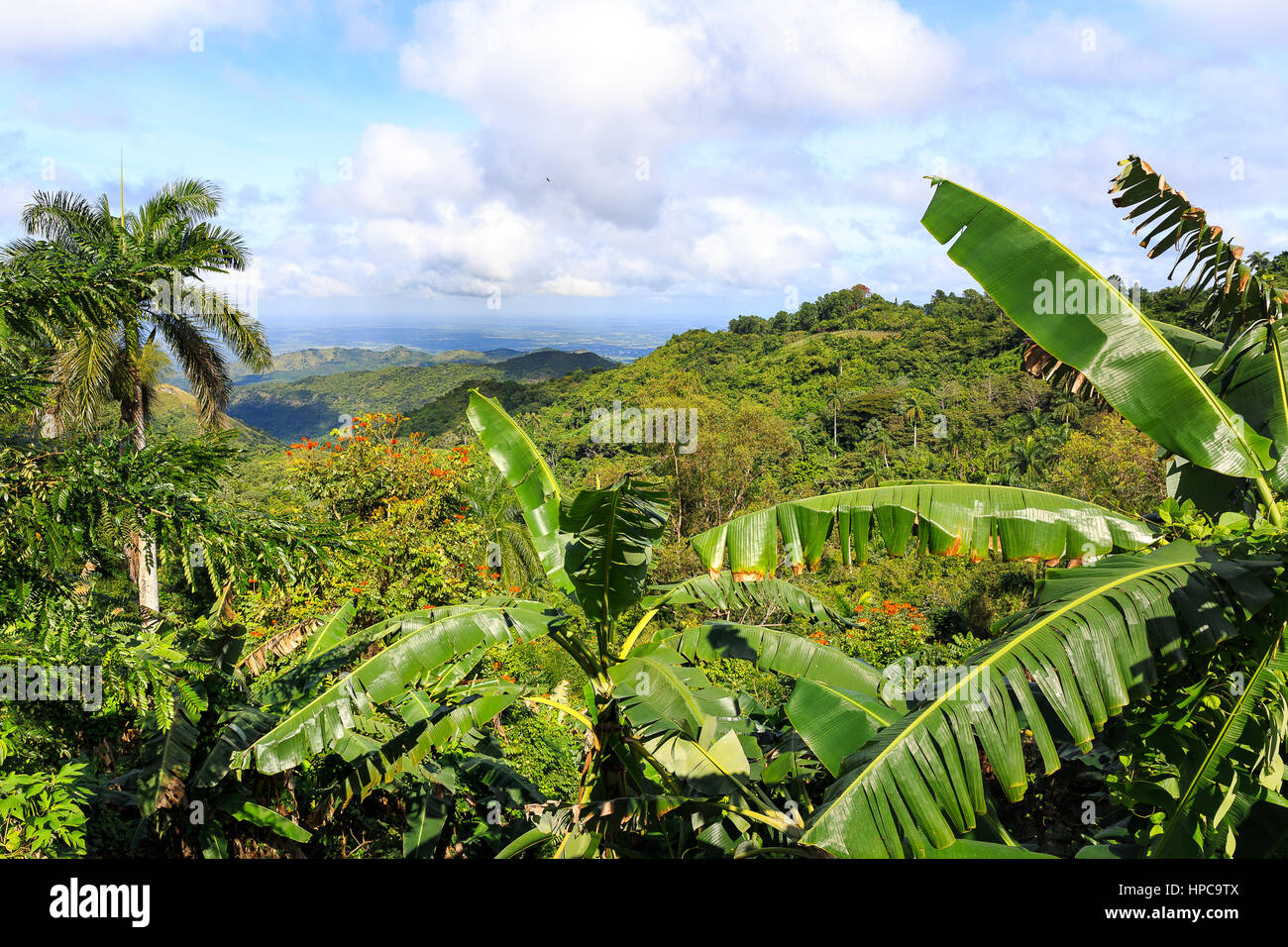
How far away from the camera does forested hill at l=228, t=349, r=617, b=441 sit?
236 feet

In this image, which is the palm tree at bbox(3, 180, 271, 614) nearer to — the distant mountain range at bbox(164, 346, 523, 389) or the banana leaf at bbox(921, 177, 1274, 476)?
the banana leaf at bbox(921, 177, 1274, 476)

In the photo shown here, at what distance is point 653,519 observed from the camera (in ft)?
10.3

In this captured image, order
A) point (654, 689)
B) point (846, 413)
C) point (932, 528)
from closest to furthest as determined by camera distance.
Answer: point (932, 528), point (654, 689), point (846, 413)

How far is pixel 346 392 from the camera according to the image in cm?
8044

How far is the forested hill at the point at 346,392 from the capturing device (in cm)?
7200

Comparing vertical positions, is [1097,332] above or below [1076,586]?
above

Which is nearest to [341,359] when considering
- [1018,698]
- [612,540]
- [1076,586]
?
[612,540]

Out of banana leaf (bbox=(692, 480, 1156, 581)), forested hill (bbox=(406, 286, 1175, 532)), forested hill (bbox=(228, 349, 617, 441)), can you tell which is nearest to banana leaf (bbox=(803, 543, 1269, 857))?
banana leaf (bbox=(692, 480, 1156, 581))

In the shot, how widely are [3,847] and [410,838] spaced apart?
2.50 m

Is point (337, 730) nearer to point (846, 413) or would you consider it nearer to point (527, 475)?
point (527, 475)

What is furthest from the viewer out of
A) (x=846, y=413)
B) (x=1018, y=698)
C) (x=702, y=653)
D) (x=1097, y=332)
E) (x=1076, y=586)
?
(x=846, y=413)
